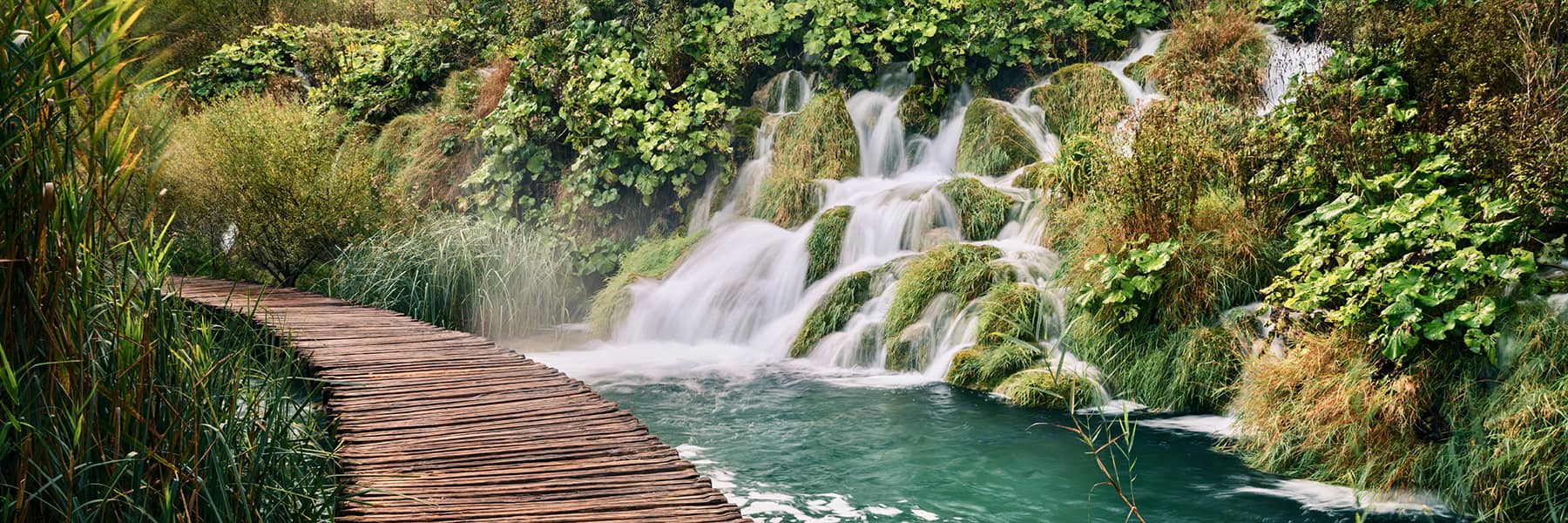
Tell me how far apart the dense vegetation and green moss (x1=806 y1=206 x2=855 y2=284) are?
0.09 ft

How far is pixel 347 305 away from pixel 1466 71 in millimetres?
7279

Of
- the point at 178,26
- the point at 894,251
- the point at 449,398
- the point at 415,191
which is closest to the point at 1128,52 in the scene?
the point at 894,251

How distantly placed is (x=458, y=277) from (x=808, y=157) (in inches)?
149

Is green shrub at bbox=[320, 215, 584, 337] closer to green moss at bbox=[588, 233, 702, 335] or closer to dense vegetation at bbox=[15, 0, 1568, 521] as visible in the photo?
dense vegetation at bbox=[15, 0, 1568, 521]

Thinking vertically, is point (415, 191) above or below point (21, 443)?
above

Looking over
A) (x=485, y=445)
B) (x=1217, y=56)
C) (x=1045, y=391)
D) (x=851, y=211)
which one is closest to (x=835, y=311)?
(x=851, y=211)

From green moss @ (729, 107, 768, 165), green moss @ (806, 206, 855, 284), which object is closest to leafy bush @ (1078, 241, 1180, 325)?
green moss @ (806, 206, 855, 284)

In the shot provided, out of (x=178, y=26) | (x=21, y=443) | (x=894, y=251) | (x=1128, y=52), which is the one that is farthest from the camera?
(x=178, y=26)

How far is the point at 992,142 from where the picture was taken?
11.1m

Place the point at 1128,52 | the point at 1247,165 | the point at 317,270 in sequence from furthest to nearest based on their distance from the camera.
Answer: the point at 1128,52, the point at 317,270, the point at 1247,165

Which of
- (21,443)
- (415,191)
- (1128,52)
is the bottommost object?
(21,443)

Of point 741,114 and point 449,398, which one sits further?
point 741,114

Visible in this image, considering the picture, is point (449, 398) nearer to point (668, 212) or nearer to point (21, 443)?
point (21, 443)

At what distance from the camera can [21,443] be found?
2.64m
